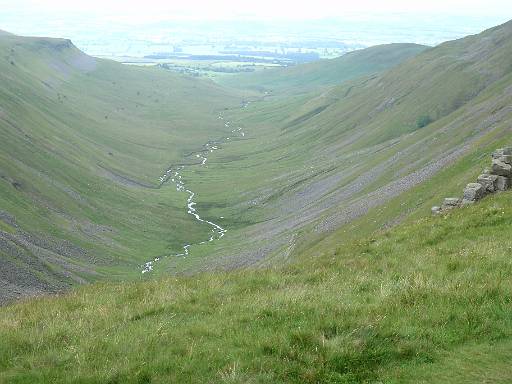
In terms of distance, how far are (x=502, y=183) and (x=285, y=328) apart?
22.8m

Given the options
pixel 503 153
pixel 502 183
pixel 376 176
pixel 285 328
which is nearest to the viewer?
pixel 285 328

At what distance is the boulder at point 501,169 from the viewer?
1310 inches

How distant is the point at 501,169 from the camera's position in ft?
110

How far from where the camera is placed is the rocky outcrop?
32344mm

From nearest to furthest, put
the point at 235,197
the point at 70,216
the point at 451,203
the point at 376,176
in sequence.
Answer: the point at 451,203 < the point at 376,176 < the point at 70,216 < the point at 235,197

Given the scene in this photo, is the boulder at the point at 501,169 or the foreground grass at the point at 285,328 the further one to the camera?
the boulder at the point at 501,169

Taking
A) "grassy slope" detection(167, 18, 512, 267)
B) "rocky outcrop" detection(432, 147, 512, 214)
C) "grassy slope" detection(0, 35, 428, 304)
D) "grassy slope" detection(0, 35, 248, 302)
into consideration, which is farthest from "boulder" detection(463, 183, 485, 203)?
"grassy slope" detection(0, 35, 248, 302)

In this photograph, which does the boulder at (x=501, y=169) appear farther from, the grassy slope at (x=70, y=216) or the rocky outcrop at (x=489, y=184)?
the grassy slope at (x=70, y=216)

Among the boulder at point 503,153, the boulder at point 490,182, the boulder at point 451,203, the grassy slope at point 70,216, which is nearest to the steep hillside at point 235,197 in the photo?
the grassy slope at point 70,216

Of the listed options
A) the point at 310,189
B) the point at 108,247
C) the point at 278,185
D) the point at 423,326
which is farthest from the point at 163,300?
the point at 278,185

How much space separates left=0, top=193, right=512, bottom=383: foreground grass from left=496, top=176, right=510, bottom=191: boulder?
1185 centimetres

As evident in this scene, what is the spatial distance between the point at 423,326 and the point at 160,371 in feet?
22.0

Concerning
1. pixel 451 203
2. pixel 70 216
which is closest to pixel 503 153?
pixel 451 203

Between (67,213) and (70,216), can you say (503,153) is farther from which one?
(67,213)
